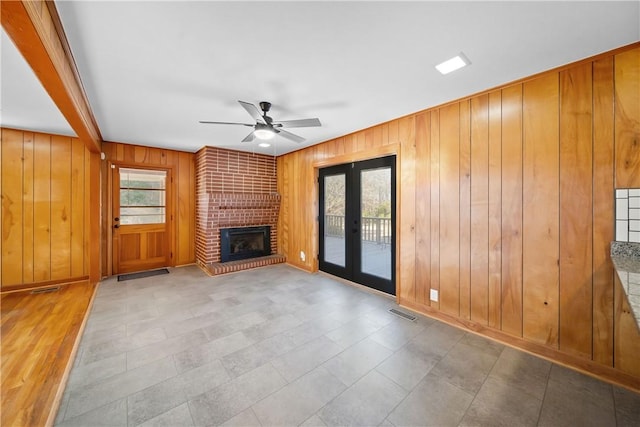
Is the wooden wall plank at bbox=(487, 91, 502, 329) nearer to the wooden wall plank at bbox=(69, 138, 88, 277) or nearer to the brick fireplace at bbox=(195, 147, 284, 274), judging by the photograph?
the brick fireplace at bbox=(195, 147, 284, 274)

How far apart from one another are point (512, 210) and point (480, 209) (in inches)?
10.9

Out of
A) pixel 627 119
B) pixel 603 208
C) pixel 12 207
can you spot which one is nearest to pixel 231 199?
pixel 12 207

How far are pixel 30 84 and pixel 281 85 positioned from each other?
2.48m

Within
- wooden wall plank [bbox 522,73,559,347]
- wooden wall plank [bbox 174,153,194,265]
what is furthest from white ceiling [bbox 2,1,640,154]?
wooden wall plank [bbox 174,153,194,265]

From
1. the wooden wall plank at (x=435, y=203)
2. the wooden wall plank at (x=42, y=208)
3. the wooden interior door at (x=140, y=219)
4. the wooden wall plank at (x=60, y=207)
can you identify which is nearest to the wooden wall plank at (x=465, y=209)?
the wooden wall plank at (x=435, y=203)

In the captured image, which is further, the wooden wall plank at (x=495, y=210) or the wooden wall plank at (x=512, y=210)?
the wooden wall plank at (x=495, y=210)

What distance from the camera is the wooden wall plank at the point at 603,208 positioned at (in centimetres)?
194

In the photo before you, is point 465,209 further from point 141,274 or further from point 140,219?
point 140,219

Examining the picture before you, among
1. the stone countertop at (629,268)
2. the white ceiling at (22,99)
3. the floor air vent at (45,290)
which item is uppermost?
the white ceiling at (22,99)

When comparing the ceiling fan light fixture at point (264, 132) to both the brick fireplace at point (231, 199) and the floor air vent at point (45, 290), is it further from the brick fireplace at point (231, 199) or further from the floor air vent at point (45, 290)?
the floor air vent at point (45, 290)

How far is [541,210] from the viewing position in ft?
7.41

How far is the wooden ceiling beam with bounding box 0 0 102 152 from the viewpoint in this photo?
1.24m

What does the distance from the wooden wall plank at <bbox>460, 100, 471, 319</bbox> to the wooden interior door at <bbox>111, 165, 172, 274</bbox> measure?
539 centimetres

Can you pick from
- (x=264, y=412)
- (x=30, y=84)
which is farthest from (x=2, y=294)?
(x=264, y=412)
